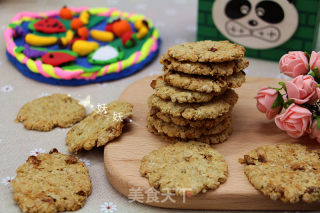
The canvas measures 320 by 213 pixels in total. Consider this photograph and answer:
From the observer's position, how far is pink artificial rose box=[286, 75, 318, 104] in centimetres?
123

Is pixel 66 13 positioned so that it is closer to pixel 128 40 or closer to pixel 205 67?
pixel 128 40

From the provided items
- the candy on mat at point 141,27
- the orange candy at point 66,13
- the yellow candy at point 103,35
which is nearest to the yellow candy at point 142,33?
the candy on mat at point 141,27

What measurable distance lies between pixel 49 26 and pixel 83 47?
0.37m

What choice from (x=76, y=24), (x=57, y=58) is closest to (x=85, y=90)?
(x=57, y=58)

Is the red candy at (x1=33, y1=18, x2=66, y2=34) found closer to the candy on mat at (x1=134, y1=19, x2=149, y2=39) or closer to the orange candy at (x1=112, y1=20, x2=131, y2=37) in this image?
the orange candy at (x1=112, y1=20, x2=131, y2=37)

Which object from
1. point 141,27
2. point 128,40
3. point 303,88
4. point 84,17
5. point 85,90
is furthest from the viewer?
point 84,17

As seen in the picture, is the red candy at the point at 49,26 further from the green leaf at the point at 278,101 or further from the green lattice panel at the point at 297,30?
the green leaf at the point at 278,101

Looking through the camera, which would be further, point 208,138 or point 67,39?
point 67,39

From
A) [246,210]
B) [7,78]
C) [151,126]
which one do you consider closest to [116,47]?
[7,78]

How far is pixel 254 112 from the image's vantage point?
58.9 inches

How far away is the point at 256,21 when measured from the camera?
6.28 feet

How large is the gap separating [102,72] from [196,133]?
2.34 feet

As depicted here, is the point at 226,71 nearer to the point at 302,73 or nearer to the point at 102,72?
the point at 302,73

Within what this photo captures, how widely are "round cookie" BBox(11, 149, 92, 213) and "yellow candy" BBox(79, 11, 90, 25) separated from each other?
115 centimetres
